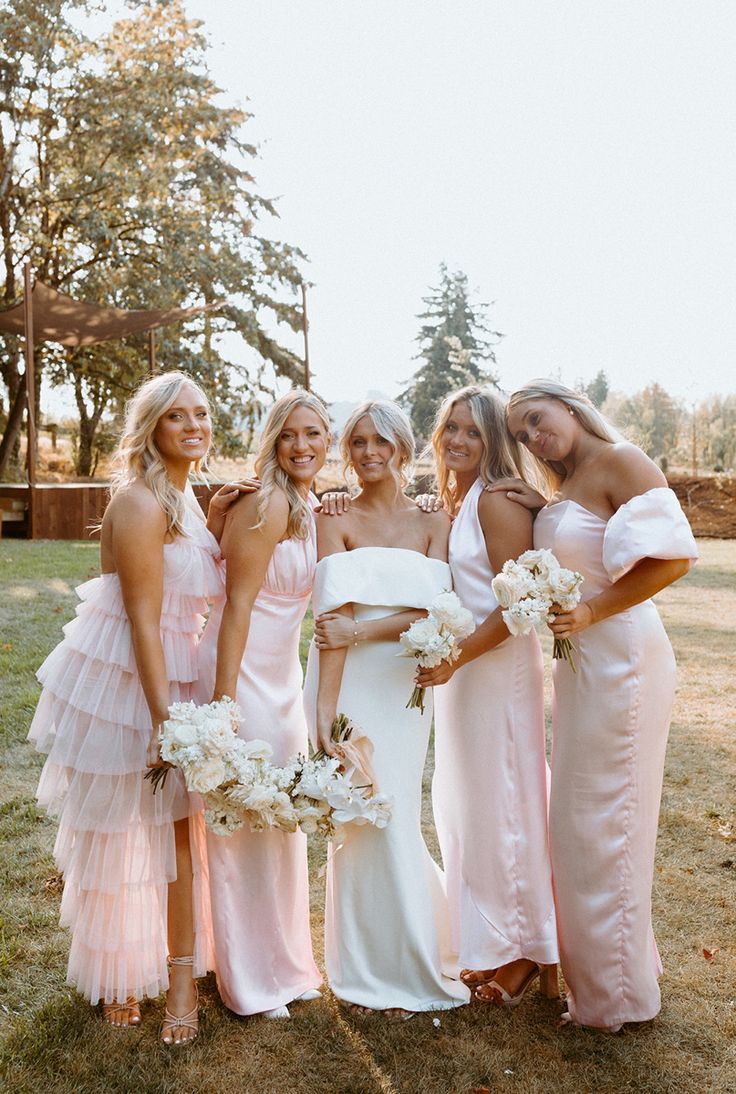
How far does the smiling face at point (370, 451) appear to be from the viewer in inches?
142

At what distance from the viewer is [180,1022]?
3.37 meters

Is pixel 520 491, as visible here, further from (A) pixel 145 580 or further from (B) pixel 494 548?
(A) pixel 145 580

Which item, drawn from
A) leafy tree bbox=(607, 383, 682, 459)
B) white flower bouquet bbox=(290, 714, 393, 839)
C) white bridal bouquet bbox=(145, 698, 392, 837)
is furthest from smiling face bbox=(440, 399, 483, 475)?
leafy tree bbox=(607, 383, 682, 459)

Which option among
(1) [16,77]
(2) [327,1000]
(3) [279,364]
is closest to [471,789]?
(2) [327,1000]

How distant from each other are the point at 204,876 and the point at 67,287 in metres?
21.0

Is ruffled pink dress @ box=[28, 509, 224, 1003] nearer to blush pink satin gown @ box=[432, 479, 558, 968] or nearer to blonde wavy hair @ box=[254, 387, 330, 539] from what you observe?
blonde wavy hair @ box=[254, 387, 330, 539]

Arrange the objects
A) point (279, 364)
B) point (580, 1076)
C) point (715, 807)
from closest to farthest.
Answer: point (580, 1076)
point (715, 807)
point (279, 364)

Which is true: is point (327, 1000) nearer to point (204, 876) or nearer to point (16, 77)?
point (204, 876)

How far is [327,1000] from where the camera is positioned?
143 inches

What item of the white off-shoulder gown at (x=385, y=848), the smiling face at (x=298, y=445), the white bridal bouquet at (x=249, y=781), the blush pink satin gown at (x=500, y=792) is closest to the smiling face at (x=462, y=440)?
the blush pink satin gown at (x=500, y=792)

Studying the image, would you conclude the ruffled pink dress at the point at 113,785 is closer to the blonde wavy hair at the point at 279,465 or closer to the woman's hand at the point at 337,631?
the blonde wavy hair at the point at 279,465

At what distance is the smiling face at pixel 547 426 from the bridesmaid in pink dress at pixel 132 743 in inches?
45.9

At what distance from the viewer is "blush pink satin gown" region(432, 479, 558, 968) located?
11.8ft

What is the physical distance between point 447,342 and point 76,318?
90.6 feet
